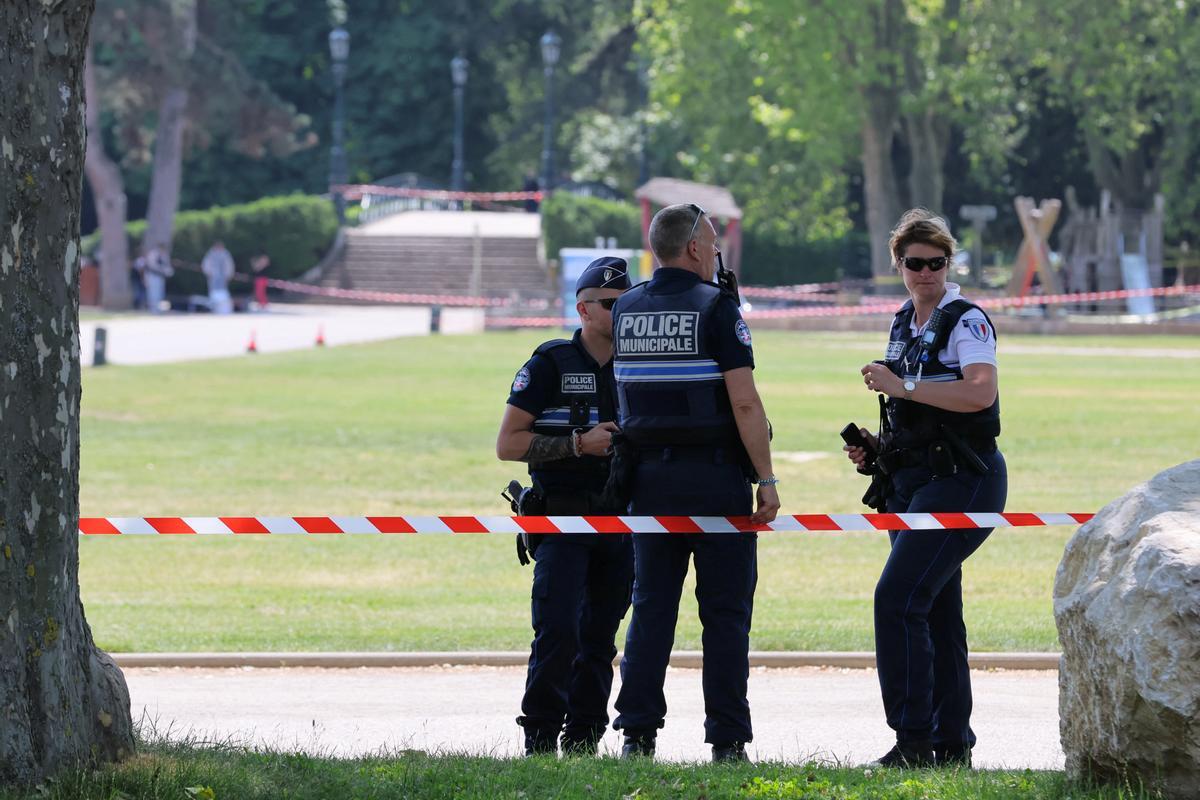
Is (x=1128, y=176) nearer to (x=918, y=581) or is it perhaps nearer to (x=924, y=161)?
(x=924, y=161)

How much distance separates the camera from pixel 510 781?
5.34m

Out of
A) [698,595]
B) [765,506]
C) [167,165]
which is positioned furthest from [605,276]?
[167,165]

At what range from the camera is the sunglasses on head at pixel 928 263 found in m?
6.11

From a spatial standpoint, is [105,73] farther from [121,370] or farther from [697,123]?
[121,370]

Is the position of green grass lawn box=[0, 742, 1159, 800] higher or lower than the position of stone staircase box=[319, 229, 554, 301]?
lower

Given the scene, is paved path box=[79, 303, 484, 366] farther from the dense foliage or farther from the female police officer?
the female police officer

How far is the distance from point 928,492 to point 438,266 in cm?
4953

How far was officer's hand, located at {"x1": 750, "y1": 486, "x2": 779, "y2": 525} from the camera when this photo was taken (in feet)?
19.4

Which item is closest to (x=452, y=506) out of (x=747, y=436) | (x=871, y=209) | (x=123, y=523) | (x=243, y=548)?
(x=243, y=548)

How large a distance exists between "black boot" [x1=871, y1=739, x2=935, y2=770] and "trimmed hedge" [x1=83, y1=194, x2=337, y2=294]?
49.7 meters

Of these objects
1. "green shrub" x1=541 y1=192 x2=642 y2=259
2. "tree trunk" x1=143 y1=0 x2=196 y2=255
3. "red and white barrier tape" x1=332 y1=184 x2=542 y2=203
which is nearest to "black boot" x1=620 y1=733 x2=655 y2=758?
"green shrub" x1=541 y1=192 x2=642 y2=259

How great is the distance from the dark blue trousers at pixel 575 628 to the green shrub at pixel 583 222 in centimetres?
4675

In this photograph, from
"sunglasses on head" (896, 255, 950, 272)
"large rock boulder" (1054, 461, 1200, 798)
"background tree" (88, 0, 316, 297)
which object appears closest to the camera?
"large rock boulder" (1054, 461, 1200, 798)

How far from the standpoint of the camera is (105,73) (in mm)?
51531
